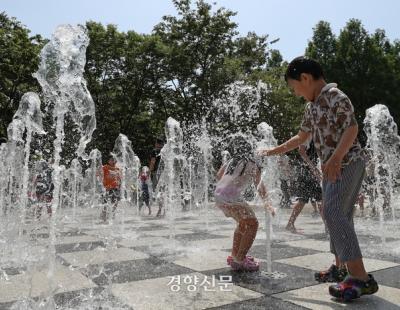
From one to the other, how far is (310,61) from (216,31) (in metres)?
21.5

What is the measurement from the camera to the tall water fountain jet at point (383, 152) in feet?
24.6

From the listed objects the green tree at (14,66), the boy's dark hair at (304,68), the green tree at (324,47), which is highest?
the green tree at (324,47)

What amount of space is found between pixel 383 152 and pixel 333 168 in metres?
8.82

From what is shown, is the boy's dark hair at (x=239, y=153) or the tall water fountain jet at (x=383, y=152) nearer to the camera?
the boy's dark hair at (x=239, y=153)

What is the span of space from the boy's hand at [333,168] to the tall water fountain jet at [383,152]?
186 inches

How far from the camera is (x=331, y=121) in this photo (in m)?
2.85

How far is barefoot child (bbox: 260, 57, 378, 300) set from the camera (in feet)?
8.82

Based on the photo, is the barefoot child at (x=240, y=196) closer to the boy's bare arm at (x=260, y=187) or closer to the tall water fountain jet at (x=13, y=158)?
the boy's bare arm at (x=260, y=187)

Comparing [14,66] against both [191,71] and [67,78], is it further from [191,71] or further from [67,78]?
[67,78]

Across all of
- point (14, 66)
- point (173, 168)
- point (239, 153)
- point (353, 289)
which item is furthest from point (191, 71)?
point (353, 289)

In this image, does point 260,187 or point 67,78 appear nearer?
point 67,78

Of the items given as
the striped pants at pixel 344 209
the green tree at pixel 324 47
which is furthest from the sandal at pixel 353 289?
the green tree at pixel 324 47

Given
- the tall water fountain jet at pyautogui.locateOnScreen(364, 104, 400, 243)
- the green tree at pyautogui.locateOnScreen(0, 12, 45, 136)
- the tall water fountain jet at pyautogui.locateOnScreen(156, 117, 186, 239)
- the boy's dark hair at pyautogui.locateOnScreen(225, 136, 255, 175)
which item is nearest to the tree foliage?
the green tree at pyautogui.locateOnScreen(0, 12, 45, 136)

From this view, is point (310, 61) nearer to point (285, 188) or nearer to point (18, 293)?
point (18, 293)
